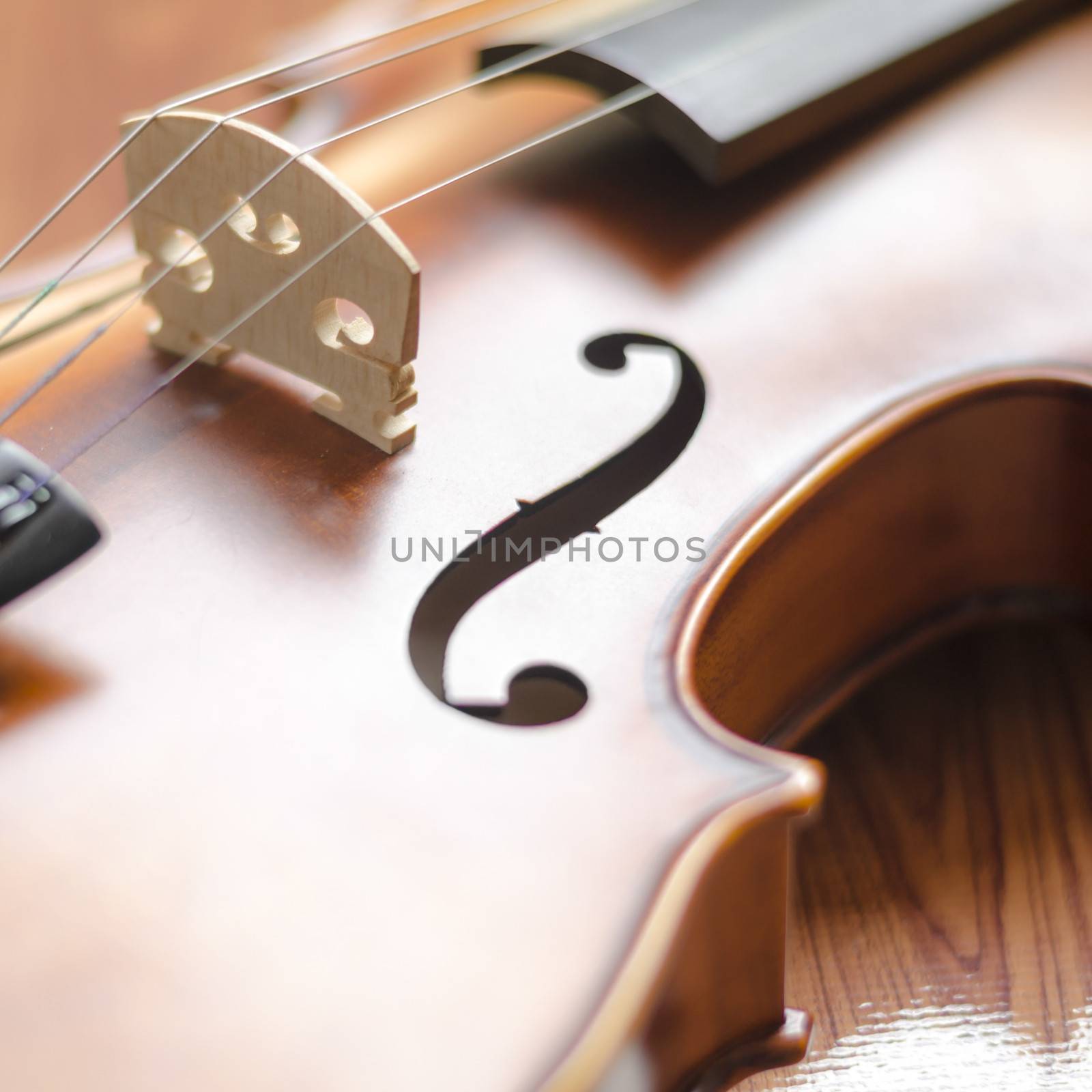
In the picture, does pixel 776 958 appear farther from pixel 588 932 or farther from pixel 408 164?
pixel 408 164

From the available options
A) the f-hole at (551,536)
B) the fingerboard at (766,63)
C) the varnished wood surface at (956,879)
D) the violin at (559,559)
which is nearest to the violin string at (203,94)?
the violin at (559,559)

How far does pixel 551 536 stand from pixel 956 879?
0.32 metres

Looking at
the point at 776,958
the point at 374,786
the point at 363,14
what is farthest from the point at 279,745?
the point at 363,14

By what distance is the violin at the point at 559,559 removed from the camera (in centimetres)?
43

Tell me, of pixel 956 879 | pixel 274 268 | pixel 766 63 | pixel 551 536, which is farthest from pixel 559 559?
pixel 766 63

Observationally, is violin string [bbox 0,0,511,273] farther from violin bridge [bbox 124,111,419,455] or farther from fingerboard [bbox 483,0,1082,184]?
fingerboard [bbox 483,0,1082,184]

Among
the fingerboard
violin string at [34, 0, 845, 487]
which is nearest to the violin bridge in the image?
violin string at [34, 0, 845, 487]

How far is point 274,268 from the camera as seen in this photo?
630mm

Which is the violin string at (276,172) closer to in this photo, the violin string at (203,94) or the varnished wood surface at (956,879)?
the violin string at (203,94)

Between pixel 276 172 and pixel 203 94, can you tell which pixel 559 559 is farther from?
pixel 203 94

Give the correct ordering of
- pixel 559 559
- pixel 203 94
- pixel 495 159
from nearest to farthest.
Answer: pixel 559 559 < pixel 203 94 < pixel 495 159

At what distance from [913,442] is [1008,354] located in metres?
0.09

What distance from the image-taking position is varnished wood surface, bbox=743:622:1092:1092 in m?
0.65

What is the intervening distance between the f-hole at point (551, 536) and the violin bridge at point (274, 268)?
0.26 ft
